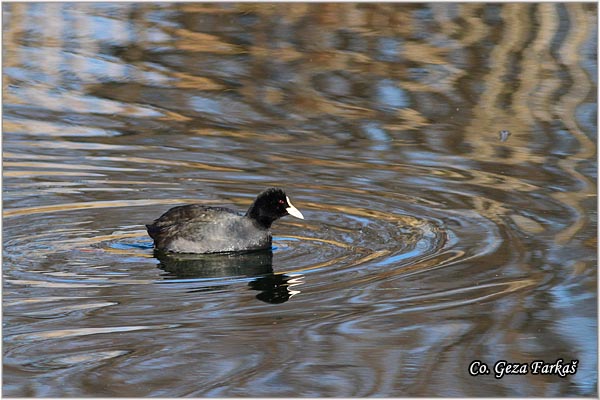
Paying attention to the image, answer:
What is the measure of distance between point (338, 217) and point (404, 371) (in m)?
2.74

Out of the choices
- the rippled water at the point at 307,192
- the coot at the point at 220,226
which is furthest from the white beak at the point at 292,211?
the rippled water at the point at 307,192

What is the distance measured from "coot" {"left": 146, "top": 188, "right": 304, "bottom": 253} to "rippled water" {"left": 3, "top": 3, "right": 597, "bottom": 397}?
5.6 inches

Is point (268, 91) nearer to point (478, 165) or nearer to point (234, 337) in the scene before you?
point (478, 165)

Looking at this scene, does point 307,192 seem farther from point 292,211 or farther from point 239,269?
point 239,269

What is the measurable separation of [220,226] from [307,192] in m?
1.18

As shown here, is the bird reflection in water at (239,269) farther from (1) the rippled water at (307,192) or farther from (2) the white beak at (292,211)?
(2) the white beak at (292,211)

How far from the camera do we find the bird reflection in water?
7.40 m

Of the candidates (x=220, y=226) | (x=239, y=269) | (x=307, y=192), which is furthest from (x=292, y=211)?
(x=307, y=192)

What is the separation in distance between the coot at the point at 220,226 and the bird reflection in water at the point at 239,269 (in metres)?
0.06

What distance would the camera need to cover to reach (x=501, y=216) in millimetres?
8898

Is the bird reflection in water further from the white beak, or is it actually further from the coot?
the white beak

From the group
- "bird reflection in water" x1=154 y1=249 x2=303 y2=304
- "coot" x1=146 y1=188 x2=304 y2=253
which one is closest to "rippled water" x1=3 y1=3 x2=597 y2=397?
"bird reflection in water" x1=154 y1=249 x2=303 y2=304

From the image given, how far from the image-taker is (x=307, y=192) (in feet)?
30.9

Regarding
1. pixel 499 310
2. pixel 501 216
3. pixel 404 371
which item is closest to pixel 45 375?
pixel 404 371
